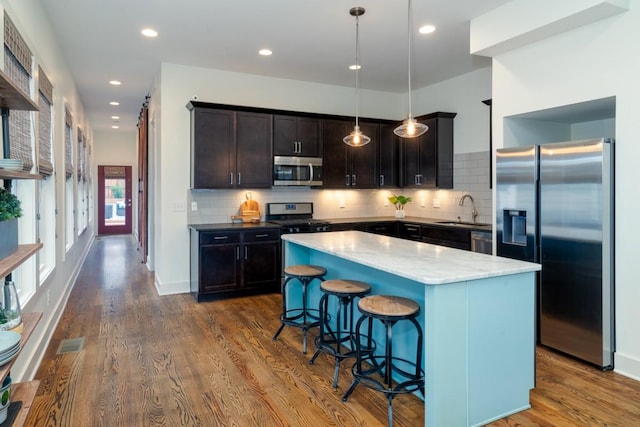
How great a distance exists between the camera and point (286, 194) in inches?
239

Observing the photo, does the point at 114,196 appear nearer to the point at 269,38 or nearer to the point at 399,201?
the point at 399,201

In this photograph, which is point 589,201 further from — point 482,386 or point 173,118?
point 173,118

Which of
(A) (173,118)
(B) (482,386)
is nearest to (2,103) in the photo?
(B) (482,386)

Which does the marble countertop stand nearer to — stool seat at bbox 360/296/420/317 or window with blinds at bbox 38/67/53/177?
stool seat at bbox 360/296/420/317

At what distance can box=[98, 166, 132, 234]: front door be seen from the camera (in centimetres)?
1200

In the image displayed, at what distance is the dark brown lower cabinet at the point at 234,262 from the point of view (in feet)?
16.4

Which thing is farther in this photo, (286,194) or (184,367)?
(286,194)

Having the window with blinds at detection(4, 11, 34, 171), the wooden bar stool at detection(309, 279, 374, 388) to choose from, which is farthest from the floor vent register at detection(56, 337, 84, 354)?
the wooden bar stool at detection(309, 279, 374, 388)

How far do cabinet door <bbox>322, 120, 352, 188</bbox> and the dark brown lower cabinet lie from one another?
4.00ft

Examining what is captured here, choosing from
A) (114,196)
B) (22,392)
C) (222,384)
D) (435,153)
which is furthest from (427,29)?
(114,196)

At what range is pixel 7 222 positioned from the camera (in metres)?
1.87

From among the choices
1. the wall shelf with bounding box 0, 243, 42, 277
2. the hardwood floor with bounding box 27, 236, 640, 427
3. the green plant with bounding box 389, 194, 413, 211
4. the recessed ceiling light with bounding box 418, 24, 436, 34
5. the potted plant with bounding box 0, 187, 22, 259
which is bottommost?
the hardwood floor with bounding box 27, 236, 640, 427

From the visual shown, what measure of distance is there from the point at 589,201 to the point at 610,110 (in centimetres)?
99

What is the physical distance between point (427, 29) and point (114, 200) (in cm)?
1105
